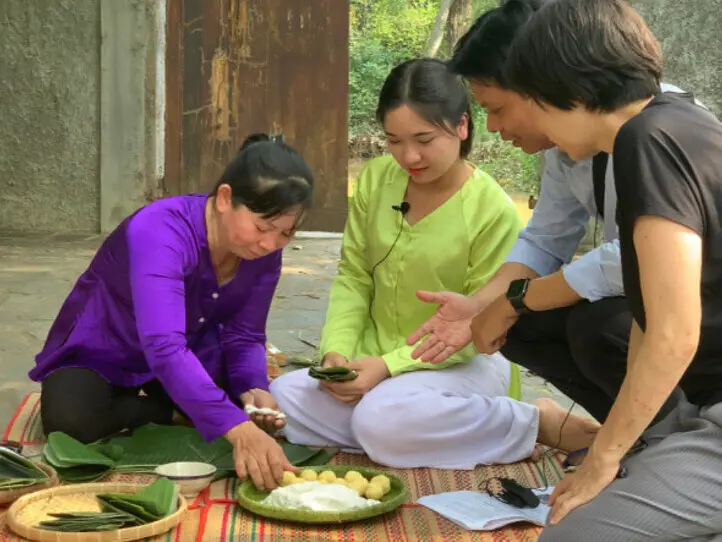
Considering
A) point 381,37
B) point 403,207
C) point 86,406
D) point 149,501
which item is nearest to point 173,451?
point 86,406

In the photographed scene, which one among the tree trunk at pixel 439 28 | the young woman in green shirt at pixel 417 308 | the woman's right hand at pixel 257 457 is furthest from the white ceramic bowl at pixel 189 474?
the tree trunk at pixel 439 28

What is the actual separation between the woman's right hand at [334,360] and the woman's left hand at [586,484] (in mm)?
1225

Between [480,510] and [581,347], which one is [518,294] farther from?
[480,510]

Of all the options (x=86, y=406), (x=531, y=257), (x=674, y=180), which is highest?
(x=674, y=180)

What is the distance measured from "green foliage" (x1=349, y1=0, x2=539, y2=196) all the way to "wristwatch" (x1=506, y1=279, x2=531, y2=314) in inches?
483

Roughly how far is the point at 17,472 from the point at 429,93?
1516 mm

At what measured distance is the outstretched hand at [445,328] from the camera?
9.72 feet

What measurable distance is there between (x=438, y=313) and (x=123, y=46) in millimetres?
5329

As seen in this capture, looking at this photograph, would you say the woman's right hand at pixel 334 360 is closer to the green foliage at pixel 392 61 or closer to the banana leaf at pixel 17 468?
the banana leaf at pixel 17 468

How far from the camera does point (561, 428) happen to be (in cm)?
319

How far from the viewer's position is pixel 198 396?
109 inches

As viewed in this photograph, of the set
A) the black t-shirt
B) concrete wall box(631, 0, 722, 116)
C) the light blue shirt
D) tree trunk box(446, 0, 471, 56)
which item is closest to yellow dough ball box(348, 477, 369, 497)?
the light blue shirt

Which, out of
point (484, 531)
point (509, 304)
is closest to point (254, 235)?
point (509, 304)

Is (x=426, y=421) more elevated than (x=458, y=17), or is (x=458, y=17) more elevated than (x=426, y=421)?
(x=458, y=17)
